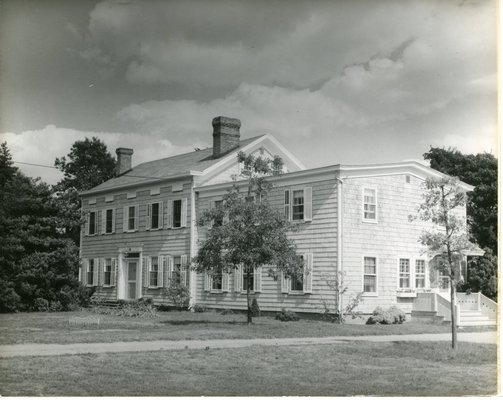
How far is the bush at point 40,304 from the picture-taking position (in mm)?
30203

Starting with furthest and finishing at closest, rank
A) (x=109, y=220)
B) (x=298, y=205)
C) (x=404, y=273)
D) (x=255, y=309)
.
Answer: (x=109, y=220) → (x=255, y=309) → (x=404, y=273) → (x=298, y=205)

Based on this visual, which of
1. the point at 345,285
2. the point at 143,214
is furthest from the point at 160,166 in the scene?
the point at 345,285

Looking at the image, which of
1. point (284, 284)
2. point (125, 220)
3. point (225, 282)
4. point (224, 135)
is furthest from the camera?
point (125, 220)

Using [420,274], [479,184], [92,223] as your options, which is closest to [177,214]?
[92,223]

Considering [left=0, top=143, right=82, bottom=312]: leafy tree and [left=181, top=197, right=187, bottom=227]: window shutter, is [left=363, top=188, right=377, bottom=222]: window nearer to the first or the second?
[left=181, top=197, right=187, bottom=227]: window shutter

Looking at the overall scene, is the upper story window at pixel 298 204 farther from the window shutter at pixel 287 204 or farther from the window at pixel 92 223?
the window at pixel 92 223

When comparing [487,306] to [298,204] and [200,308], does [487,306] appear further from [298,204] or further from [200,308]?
[200,308]

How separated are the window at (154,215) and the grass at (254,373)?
19.1 m

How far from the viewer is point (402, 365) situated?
48.9ft

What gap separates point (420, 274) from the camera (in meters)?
28.2

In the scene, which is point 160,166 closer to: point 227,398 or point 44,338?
point 44,338

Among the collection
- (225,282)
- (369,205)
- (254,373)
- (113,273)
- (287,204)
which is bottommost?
(254,373)

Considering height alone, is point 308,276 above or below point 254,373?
above

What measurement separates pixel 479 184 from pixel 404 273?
1252 centimetres
